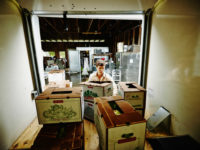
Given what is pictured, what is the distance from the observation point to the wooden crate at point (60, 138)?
3.11 feet

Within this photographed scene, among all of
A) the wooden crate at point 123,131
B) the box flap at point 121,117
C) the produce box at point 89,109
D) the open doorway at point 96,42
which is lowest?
the produce box at point 89,109

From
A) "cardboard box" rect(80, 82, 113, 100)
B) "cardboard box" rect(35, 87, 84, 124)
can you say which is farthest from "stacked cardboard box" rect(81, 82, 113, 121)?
"cardboard box" rect(35, 87, 84, 124)

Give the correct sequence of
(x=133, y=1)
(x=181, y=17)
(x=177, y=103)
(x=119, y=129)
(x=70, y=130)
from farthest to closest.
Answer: (x=133, y=1)
(x=177, y=103)
(x=181, y=17)
(x=70, y=130)
(x=119, y=129)

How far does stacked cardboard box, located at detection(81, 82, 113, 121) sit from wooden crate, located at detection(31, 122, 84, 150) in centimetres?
63

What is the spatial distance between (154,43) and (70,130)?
215 centimetres

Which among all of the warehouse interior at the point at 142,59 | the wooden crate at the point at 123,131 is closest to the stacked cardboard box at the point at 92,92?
the warehouse interior at the point at 142,59

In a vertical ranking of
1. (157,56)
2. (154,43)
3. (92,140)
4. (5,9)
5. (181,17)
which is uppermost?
(5,9)

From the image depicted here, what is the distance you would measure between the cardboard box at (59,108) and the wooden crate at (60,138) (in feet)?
A: 0.28

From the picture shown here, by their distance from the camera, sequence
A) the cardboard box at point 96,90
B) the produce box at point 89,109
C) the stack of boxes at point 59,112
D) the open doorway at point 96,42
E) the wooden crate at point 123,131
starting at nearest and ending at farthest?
the wooden crate at point 123,131
the stack of boxes at point 59,112
the cardboard box at point 96,90
the produce box at point 89,109
the open doorway at point 96,42

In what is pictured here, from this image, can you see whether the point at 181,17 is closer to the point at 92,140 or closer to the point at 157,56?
the point at 157,56

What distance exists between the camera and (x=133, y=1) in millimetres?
1665

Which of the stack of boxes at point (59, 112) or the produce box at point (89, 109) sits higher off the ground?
the stack of boxes at point (59, 112)

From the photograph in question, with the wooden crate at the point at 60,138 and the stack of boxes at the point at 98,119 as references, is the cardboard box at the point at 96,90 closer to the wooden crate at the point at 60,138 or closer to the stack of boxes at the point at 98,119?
the stack of boxes at the point at 98,119

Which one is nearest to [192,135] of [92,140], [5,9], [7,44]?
[92,140]
